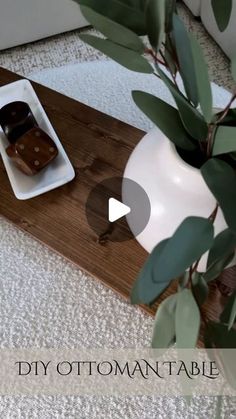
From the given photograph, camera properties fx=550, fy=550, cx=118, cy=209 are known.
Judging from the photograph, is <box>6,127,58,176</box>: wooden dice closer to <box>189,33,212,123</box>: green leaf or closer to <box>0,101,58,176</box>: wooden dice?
<box>0,101,58,176</box>: wooden dice

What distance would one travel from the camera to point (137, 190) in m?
0.82

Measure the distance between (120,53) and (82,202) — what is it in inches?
14.1

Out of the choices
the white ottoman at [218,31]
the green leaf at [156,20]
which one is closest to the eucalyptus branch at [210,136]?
the green leaf at [156,20]

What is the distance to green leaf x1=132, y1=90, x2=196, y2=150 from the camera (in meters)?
0.65

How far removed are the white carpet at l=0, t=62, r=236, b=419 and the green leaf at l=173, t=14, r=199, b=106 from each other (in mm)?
382

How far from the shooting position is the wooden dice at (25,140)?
36.9 inches

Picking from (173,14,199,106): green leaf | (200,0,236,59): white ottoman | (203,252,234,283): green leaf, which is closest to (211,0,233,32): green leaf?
(173,14,199,106): green leaf

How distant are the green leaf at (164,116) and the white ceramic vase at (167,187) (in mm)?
46

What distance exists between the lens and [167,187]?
29.9 inches

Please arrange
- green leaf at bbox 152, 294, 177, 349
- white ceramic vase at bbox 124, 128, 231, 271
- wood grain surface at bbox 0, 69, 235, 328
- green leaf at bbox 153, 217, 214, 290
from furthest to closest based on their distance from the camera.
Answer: wood grain surface at bbox 0, 69, 235, 328, white ceramic vase at bbox 124, 128, 231, 271, green leaf at bbox 152, 294, 177, 349, green leaf at bbox 153, 217, 214, 290

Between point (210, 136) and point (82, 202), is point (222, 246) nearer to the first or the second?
point (210, 136)

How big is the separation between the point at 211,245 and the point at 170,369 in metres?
0.37

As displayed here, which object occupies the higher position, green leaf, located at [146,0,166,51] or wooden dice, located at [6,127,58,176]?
green leaf, located at [146,0,166,51]

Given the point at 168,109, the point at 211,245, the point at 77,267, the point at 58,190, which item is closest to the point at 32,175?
the point at 58,190
